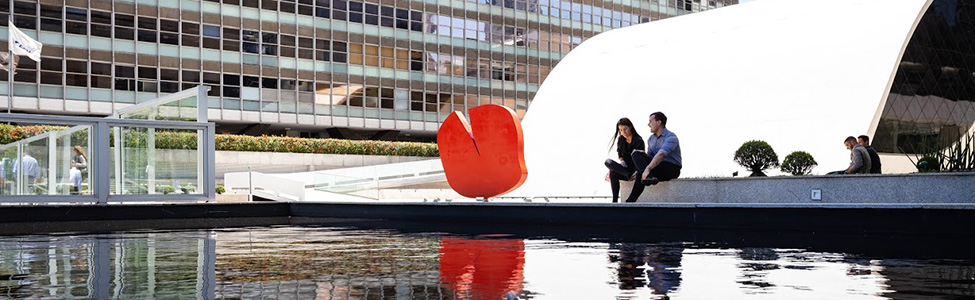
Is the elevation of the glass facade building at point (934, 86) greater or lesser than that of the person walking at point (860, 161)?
greater

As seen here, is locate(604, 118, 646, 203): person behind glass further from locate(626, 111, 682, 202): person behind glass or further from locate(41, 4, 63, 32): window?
locate(41, 4, 63, 32): window

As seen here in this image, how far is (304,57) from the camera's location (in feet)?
182

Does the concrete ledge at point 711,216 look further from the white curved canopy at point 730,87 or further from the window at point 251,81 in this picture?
the window at point 251,81

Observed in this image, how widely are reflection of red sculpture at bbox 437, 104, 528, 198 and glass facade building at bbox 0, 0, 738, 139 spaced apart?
33020mm

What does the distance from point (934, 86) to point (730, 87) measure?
512 cm

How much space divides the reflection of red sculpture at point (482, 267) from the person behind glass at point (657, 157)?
4661mm

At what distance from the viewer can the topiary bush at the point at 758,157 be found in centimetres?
1786

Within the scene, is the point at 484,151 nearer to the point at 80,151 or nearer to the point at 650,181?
the point at 650,181

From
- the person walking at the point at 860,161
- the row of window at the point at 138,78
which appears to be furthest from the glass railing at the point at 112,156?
the row of window at the point at 138,78

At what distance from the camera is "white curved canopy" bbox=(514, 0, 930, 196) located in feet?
82.1

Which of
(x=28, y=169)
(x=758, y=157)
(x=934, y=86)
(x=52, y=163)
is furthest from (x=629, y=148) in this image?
(x=934, y=86)

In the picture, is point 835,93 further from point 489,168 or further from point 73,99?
point 73,99

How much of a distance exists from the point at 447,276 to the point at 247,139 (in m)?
44.9

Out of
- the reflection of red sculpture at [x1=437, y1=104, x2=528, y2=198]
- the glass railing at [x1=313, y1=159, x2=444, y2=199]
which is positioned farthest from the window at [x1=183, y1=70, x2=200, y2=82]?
the reflection of red sculpture at [x1=437, y1=104, x2=528, y2=198]
